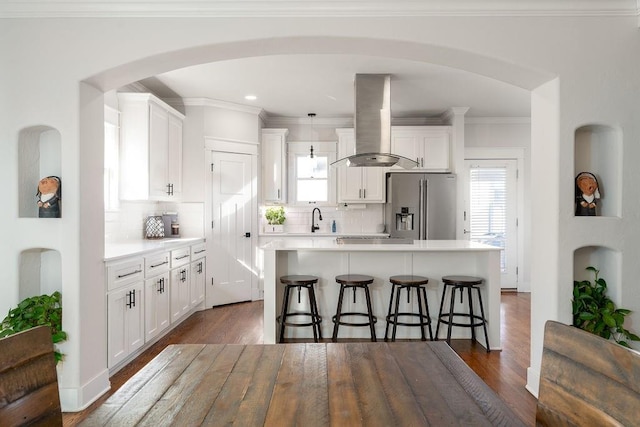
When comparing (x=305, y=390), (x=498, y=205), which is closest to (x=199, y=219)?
(x=498, y=205)

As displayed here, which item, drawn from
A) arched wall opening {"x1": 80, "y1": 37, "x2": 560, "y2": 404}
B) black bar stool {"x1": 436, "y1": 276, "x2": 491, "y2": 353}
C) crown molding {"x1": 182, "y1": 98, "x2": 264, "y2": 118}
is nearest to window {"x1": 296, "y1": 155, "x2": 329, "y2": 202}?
crown molding {"x1": 182, "y1": 98, "x2": 264, "y2": 118}

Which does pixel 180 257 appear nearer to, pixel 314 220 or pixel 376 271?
pixel 376 271

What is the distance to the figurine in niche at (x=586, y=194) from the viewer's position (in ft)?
8.92

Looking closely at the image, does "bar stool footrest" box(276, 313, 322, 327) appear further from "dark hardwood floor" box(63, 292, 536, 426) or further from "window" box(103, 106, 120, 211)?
"window" box(103, 106, 120, 211)

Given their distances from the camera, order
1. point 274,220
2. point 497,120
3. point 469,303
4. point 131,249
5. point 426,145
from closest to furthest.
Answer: point 131,249 < point 469,303 < point 426,145 < point 274,220 < point 497,120

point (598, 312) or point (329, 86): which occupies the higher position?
point (329, 86)

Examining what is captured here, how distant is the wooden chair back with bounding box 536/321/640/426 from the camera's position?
2.89ft

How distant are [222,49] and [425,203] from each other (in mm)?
3920

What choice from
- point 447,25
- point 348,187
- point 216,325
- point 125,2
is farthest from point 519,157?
point 125,2

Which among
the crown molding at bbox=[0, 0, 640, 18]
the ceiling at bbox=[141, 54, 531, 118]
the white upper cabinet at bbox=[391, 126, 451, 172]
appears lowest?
the white upper cabinet at bbox=[391, 126, 451, 172]

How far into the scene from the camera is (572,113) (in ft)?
8.90

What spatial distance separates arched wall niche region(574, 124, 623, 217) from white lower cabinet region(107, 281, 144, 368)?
10.9 ft

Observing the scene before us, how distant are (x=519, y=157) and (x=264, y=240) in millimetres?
4037

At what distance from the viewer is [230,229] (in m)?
5.58
